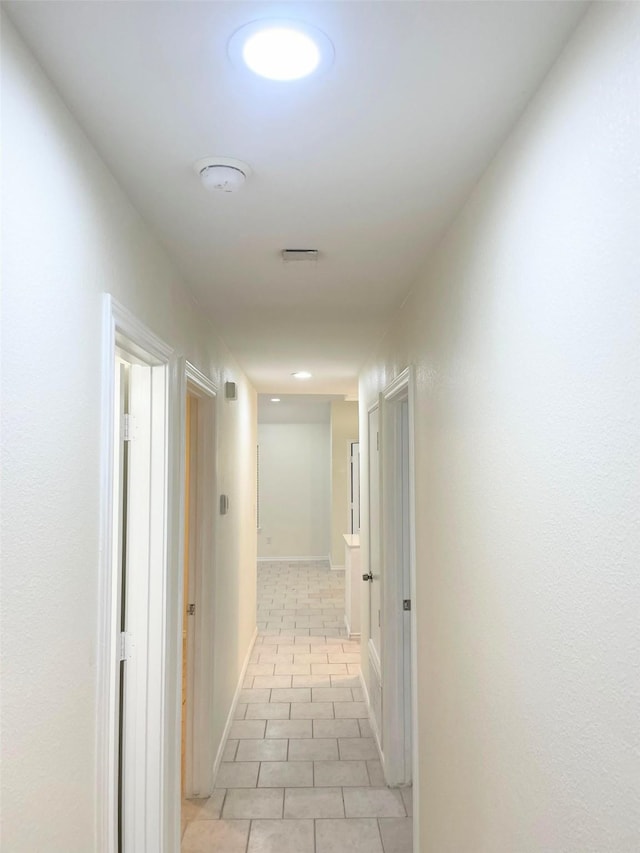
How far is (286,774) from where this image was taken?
3.05m

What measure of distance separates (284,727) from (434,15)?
147 inches

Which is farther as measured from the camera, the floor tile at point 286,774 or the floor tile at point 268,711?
the floor tile at point 268,711

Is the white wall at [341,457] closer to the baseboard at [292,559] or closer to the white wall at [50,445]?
the baseboard at [292,559]

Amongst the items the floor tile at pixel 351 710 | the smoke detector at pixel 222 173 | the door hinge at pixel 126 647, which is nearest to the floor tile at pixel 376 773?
the floor tile at pixel 351 710

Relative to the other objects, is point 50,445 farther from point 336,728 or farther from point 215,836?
point 336,728

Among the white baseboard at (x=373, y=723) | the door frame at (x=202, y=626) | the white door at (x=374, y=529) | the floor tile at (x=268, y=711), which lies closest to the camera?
the door frame at (x=202, y=626)

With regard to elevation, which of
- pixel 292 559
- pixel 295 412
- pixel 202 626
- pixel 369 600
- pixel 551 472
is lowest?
pixel 292 559

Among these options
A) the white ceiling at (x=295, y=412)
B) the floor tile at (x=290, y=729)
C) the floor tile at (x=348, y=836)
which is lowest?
the floor tile at (x=348, y=836)

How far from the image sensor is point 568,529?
0.94 m

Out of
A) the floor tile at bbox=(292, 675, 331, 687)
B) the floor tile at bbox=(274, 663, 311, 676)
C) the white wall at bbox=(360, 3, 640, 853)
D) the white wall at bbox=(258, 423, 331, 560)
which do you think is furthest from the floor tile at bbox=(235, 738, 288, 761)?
the white wall at bbox=(258, 423, 331, 560)

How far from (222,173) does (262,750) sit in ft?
10.4

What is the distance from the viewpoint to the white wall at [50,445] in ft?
2.93

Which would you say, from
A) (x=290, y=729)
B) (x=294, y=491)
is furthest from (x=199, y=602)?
(x=294, y=491)

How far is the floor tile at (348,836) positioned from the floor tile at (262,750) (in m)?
0.62
